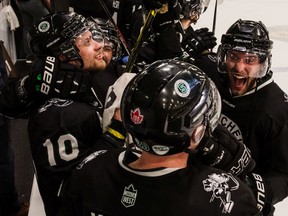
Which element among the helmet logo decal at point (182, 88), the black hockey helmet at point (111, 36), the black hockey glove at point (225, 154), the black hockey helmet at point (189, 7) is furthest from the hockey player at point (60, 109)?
the black hockey helmet at point (189, 7)

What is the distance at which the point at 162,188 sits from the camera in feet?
3.00

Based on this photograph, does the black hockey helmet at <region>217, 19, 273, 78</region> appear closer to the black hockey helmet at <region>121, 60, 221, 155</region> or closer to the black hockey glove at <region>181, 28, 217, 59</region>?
the black hockey glove at <region>181, 28, 217, 59</region>

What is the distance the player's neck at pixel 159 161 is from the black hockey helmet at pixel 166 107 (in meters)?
0.02

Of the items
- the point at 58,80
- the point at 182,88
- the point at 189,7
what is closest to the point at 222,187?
the point at 182,88

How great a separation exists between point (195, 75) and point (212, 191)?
26 cm

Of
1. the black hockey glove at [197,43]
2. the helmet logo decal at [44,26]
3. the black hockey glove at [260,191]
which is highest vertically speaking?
the helmet logo decal at [44,26]

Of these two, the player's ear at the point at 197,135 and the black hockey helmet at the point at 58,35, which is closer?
the player's ear at the point at 197,135

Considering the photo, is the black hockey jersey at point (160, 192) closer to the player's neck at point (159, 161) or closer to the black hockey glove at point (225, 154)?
the player's neck at point (159, 161)

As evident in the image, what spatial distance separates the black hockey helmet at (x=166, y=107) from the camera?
922 millimetres

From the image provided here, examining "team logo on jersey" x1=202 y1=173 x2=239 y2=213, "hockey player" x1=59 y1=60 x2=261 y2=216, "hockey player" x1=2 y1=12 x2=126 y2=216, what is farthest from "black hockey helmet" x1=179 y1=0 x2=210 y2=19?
"team logo on jersey" x1=202 y1=173 x2=239 y2=213

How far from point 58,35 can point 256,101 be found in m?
0.75

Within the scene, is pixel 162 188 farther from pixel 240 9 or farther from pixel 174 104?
pixel 240 9

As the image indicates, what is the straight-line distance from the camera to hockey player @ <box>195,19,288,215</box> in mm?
1493

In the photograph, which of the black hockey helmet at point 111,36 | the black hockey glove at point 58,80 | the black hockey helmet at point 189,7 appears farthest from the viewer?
the black hockey helmet at point 189,7
